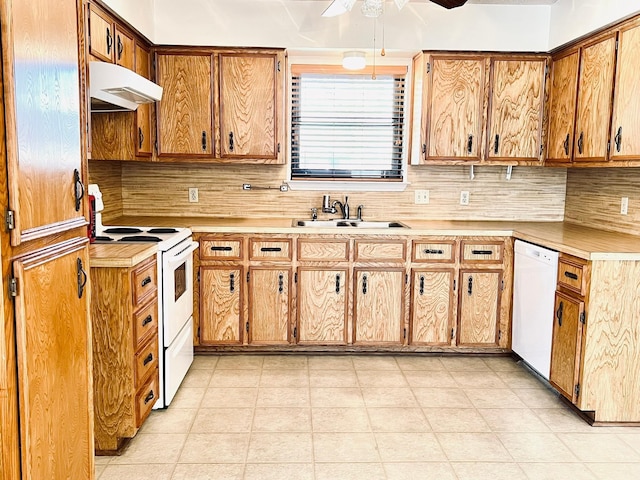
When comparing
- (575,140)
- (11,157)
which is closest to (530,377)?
(575,140)

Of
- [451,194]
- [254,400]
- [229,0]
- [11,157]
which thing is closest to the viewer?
[11,157]

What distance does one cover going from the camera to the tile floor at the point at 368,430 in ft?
7.77

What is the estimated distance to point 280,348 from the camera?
380 centimetres

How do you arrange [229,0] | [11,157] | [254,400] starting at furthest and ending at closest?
[229,0] → [254,400] → [11,157]

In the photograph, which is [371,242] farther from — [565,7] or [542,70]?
[565,7]

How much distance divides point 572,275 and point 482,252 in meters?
0.86

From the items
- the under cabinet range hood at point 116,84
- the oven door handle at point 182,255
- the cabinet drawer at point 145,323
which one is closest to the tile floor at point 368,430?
the cabinet drawer at point 145,323

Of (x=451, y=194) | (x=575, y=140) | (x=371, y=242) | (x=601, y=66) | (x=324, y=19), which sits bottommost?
(x=371, y=242)

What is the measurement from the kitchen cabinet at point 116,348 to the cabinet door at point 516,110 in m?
2.64

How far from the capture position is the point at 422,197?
4.27 m

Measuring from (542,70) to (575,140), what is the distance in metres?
0.64

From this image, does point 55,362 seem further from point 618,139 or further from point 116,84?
point 618,139

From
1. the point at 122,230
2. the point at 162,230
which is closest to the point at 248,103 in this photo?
the point at 162,230

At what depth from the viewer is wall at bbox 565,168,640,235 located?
3470 mm
